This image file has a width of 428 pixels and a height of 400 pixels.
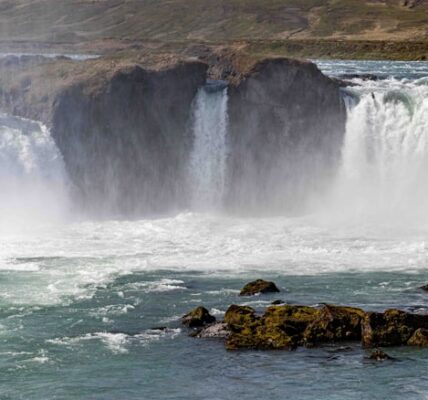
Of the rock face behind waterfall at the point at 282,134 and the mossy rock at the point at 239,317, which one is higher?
the rock face behind waterfall at the point at 282,134

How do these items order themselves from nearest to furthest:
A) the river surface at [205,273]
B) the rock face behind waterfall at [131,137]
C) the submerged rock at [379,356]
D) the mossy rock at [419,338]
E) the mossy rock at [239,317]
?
the river surface at [205,273]
the submerged rock at [379,356]
the mossy rock at [419,338]
the mossy rock at [239,317]
the rock face behind waterfall at [131,137]

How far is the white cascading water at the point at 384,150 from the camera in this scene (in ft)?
286

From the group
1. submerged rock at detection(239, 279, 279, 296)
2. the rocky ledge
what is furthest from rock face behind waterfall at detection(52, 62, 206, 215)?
the rocky ledge

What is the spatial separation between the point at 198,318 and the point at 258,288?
687 cm

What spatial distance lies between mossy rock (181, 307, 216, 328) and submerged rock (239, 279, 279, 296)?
5.50 m

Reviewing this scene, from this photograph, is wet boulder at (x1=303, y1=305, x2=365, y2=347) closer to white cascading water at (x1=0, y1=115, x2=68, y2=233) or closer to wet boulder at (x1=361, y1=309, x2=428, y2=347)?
wet boulder at (x1=361, y1=309, x2=428, y2=347)

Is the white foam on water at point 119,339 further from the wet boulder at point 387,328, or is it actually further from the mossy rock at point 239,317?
the wet boulder at point 387,328

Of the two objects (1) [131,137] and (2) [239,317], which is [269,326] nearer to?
(2) [239,317]

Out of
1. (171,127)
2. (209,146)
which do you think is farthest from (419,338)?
(171,127)

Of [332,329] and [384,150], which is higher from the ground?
[384,150]

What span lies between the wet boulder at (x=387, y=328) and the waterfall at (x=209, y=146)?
4065cm

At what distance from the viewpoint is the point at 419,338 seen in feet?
158

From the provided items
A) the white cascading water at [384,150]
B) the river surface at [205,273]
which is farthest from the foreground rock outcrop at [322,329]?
the white cascading water at [384,150]

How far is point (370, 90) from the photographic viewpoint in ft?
293
